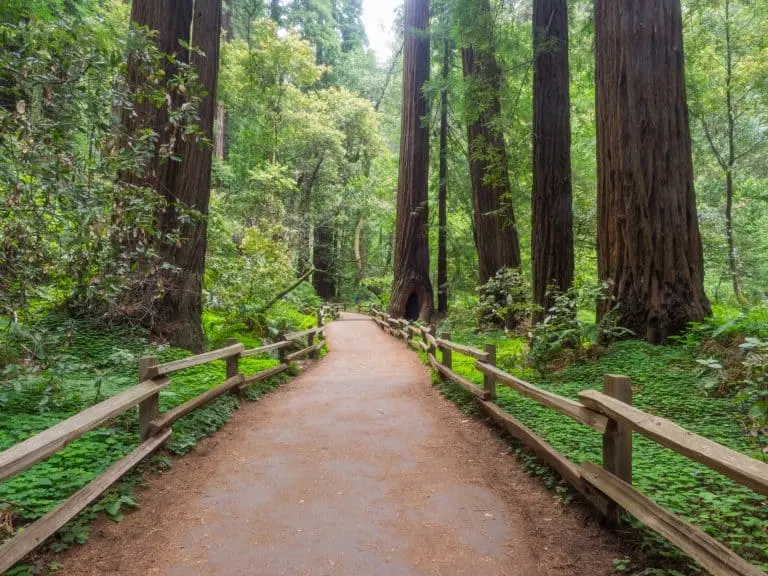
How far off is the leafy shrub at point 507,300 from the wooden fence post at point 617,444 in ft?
18.7

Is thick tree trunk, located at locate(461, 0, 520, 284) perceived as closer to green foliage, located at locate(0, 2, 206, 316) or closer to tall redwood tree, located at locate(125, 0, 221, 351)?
tall redwood tree, located at locate(125, 0, 221, 351)

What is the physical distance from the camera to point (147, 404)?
4348 millimetres

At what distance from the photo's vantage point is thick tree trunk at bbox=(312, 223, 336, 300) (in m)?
28.6

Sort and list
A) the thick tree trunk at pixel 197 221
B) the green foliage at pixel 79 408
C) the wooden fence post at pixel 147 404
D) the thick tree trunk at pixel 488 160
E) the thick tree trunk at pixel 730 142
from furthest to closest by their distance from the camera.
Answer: the thick tree trunk at pixel 730 142 < the thick tree trunk at pixel 488 160 < the thick tree trunk at pixel 197 221 < the wooden fence post at pixel 147 404 < the green foliage at pixel 79 408

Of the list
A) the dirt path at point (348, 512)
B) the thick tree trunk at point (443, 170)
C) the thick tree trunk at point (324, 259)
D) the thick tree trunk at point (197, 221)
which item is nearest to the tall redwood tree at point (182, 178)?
the thick tree trunk at point (197, 221)

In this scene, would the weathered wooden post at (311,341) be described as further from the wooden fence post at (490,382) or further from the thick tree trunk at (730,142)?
the thick tree trunk at (730,142)

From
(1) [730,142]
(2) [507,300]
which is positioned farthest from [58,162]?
(1) [730,142]

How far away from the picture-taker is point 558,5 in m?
9.84

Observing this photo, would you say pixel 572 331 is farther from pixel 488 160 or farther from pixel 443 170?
pixel 443 170

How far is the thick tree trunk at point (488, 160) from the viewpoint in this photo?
11.0 m

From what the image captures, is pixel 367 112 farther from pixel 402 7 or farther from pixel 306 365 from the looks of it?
pixel 306 365

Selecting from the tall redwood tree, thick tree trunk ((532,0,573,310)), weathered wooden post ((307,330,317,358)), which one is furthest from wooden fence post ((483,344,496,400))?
weathered wooden post ((307,330,317,358))

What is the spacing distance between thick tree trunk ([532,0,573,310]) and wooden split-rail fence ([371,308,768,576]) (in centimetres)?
500

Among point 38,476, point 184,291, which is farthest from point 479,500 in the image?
point 184,291
